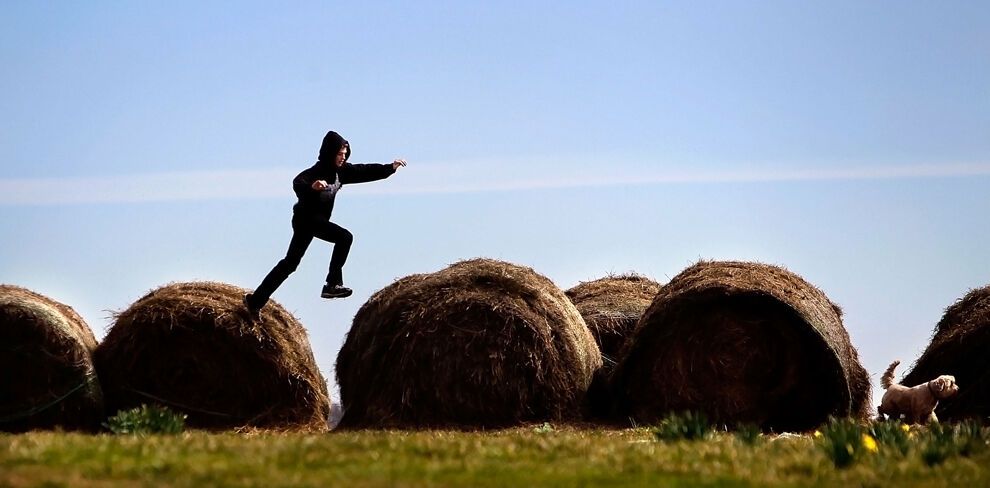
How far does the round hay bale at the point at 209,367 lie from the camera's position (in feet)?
62.0

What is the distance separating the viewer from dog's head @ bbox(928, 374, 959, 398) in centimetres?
1869

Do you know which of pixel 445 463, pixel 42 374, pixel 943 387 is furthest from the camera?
pixel 943 387

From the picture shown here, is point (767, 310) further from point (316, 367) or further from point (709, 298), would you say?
point (316, 367)

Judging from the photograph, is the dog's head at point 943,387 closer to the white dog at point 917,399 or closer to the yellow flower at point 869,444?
the white dog at point 917,399

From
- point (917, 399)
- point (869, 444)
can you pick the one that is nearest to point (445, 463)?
point (869, 444)

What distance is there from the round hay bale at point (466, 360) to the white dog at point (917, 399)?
3.82m

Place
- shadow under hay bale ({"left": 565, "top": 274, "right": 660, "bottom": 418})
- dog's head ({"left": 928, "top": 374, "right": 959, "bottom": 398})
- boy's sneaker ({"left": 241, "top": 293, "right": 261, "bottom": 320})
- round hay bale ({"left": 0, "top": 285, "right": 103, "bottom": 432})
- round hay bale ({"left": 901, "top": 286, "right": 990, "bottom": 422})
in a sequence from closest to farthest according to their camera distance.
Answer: round hay bale ({"left": 0, "top": 285, "right": 103, "bottom": 432}), dog's head ({"left": 928, "top": 374, "right": 959, "bottom": 398}), boy's sneaker ({"left": 241, "top": 293, "right": 261, "bottom": 320}), shadow under hay bale ({"left": 565, "top": 274, "right": 660, "bottom": 418}), round hay bale ({"left": 901, "top": 286, "right": 990, "bottom": 422})

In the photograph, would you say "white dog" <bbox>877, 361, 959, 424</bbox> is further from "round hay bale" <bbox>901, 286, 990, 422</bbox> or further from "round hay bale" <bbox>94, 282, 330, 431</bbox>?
"round hay bale" <bbox>94, 282, 330, 431</bbox>

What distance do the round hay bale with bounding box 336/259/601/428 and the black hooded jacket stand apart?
1.49 meters

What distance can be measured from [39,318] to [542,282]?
244 inches

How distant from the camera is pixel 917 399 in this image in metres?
18.9

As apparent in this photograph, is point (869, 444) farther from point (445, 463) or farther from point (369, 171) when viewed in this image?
point (369, 171)

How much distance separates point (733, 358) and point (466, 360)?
3411 millimetres

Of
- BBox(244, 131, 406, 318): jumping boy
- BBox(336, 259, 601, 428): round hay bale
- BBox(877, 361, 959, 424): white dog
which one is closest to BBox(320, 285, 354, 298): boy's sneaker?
BBox(244, 131, 406, 318): jumping boy
